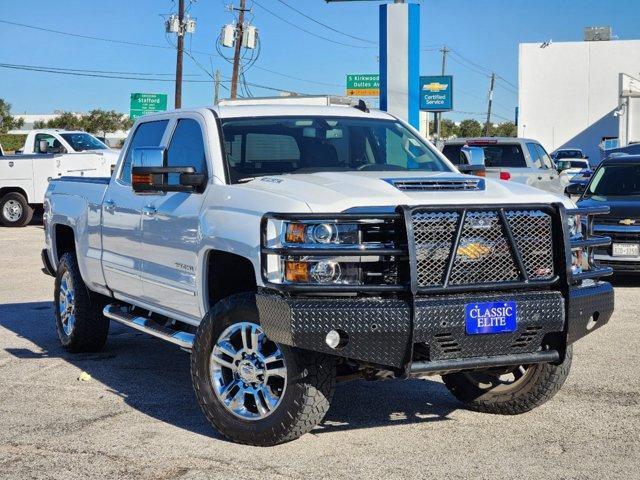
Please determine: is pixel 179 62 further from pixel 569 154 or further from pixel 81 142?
pixel 569 154

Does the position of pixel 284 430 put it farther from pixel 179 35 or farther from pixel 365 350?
pixel 179 35

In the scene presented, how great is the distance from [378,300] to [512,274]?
2.66 ft

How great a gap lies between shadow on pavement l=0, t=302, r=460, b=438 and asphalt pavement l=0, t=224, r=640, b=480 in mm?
14

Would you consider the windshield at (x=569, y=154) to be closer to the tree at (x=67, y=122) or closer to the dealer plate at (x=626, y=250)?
the tree at (x=67, y=122)

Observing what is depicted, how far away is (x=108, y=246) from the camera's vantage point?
27.0 ft

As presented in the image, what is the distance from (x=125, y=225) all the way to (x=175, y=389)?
4.11 ft

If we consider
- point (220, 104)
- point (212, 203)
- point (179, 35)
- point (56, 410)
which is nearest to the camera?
A: point (212, 203)

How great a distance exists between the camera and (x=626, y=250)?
519 inches

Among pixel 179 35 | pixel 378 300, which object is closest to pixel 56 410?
pixel 378 300

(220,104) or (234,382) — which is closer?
(234,382)

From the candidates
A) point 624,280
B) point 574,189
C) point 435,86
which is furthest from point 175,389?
point 435,86

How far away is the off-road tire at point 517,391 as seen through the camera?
6680mm

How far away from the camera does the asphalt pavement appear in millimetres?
5648

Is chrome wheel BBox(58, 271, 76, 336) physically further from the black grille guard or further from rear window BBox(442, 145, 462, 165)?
rear window BBox(442, 145, 462, 165)
